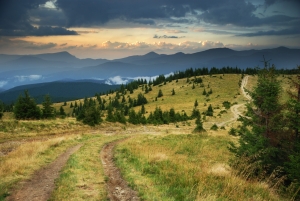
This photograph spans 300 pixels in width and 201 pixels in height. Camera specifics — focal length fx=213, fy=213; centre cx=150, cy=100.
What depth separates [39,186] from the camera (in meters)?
9.46

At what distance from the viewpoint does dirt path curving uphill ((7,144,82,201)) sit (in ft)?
27.0

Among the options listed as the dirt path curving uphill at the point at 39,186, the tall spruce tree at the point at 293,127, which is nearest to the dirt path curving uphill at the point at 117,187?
the dirt path curving uphill at the point at 39,186

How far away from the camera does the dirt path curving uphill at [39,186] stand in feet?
27.0

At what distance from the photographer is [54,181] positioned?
1013 cm

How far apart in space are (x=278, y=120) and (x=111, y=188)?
419 inches

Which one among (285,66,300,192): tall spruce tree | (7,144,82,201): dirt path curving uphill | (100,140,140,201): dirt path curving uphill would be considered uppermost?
(285,66,300,192): tall spruce tree

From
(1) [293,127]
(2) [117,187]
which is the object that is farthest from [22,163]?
(1) [293,127]

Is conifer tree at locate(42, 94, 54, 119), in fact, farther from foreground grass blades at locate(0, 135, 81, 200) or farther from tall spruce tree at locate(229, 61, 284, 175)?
tall spruce tree at locate(229, 61, 284, 175)

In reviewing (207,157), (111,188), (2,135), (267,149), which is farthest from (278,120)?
(2,135)

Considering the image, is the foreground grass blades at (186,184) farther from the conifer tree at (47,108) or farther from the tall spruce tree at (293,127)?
the conifer tree at (47,108)

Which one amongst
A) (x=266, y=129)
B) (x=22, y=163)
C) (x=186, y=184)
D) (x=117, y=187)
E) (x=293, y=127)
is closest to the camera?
(x=186, y=184)

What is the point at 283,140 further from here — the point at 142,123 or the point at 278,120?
the point at 142,123

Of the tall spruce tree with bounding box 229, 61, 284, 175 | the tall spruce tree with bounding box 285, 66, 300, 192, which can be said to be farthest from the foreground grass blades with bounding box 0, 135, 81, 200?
the tall spruce tree with bounding box 285, 66, 300, 192

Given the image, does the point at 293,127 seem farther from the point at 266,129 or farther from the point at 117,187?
the point at 117,187
